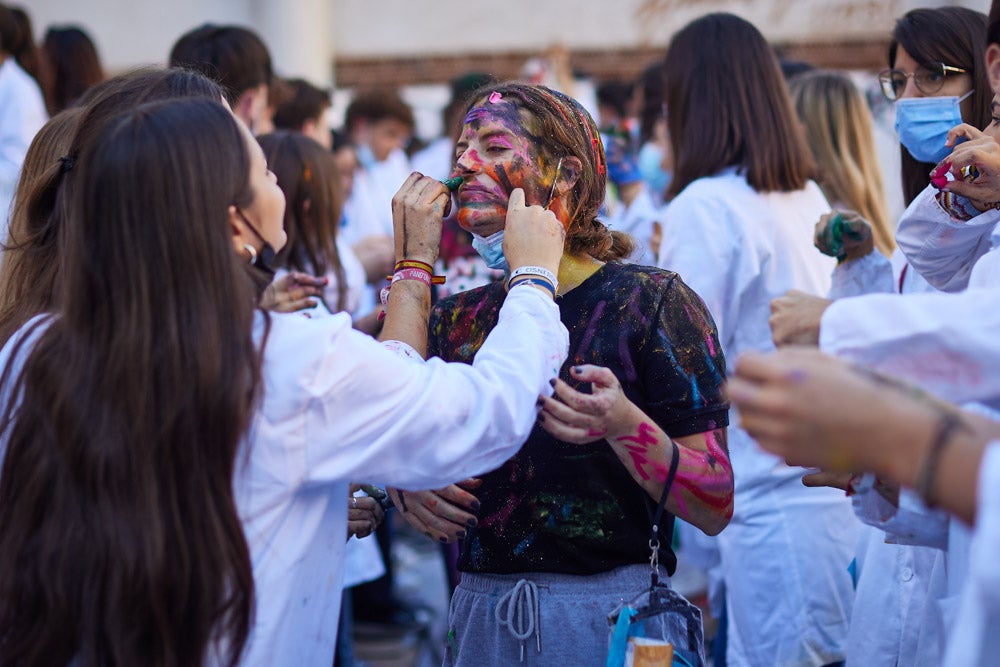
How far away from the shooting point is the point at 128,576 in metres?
1.60

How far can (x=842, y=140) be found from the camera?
3891 mm

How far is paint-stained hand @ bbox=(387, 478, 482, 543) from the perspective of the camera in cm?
207

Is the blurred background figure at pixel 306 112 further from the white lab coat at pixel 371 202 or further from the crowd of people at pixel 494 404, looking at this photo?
the crowd of people at pixel 494 404

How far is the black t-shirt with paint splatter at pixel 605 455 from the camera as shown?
2059mm

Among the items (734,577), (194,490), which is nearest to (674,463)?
(194,490)

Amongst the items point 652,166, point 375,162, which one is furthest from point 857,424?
point 375,162

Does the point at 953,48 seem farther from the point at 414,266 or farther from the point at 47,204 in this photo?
the point at 47,204

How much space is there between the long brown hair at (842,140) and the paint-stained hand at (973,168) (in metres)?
1.48

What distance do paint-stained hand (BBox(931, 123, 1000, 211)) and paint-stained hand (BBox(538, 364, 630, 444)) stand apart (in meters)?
1.01

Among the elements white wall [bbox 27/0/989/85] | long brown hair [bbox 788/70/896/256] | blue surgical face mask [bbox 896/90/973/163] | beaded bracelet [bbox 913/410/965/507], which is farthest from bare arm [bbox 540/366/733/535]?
white wall [bbox 27/0/989/85]

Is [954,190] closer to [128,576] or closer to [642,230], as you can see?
[128,576]

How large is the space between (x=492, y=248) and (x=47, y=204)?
95cm

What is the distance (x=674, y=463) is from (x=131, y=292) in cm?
104

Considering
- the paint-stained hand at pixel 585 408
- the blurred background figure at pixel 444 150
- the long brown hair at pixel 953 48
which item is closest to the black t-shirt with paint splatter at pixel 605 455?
the paint-stained hand at pixel 585 408
